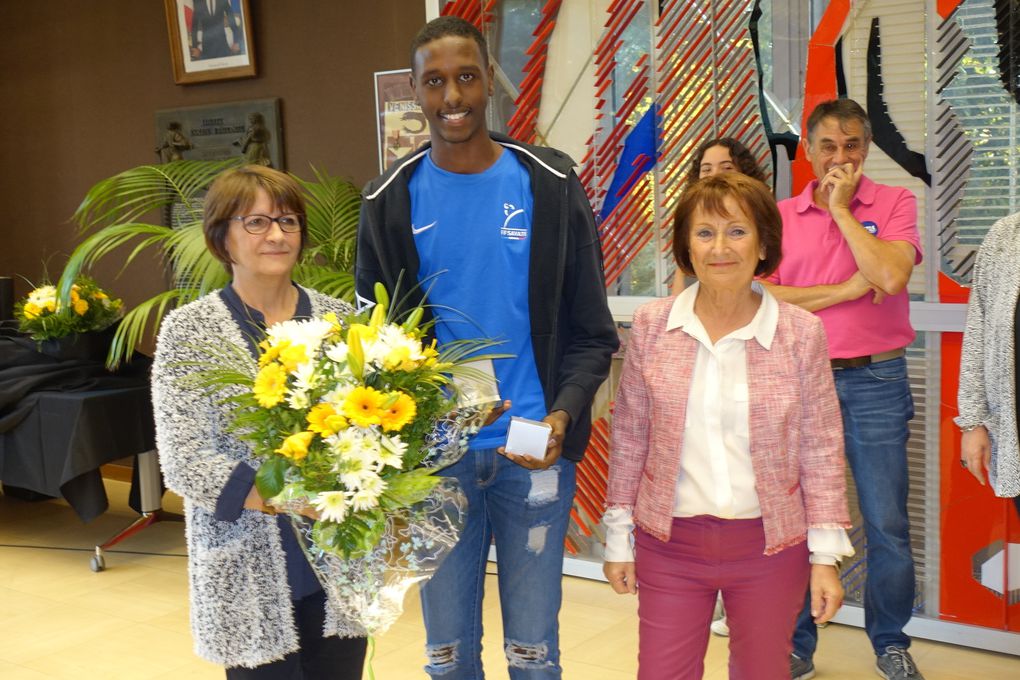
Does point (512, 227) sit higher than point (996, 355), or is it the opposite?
point (512, 227)

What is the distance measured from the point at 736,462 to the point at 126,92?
529 centimetres

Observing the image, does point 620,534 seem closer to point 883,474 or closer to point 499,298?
point 499,298

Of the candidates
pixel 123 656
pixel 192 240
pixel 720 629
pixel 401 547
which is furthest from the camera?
pixel 192 240

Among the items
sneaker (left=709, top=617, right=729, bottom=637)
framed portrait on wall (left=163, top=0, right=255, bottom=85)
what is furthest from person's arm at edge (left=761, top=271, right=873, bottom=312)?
framed portrait on wall (left=163, top=0, right=255, bottom=85)

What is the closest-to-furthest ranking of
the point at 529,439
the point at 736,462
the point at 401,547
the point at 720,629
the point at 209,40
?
1. the point at 401,547
2. the point at 529,439
3. the point at 736,462
4. the point at 720,629
5. the point at 209,40

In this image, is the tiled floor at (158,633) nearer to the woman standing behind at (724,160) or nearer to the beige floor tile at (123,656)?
the beige floor tile at (123,656)

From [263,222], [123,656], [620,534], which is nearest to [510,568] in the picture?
[620,534]

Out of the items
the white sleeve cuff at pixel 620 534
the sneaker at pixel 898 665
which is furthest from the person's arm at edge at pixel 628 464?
the sneaker at pixel 898 665

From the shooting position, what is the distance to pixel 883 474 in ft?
10.1

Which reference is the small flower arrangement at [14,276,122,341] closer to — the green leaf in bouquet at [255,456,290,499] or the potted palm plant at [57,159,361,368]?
the potted palm plant at [57,159,361,368]

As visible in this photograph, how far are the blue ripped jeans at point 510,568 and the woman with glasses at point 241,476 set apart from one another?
20 cm

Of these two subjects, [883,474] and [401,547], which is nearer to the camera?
[401,547]

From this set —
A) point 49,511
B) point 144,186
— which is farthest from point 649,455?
point 49,511

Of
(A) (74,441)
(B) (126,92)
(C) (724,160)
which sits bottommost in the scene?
(A) (74,441)
